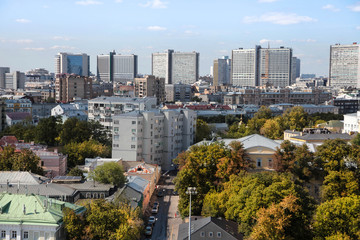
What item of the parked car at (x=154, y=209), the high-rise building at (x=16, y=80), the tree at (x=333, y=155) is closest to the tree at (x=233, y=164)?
the tree at (x=333, y=155)

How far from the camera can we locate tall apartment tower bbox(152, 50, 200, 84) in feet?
597

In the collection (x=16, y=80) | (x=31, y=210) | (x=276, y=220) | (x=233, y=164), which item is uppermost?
(x=16, y=80)

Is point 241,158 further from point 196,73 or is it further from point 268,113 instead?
point 196,73

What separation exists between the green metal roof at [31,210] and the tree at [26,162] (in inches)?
369

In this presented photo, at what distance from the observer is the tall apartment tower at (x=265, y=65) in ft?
529

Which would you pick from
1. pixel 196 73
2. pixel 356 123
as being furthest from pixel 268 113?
pixel 196 73

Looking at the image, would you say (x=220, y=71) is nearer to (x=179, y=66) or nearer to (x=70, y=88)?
(x=179, y=66)

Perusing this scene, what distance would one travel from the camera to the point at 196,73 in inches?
7234

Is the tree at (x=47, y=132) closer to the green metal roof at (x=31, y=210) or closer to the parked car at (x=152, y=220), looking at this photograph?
the parked car at (x=152, y=220)

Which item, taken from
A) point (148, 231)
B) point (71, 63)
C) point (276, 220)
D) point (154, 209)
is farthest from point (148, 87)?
point (71, 63)

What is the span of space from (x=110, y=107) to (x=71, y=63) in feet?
455

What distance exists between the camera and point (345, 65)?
507 ft

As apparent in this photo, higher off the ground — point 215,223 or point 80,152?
point 80,152

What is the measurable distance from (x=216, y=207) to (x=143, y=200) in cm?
509
